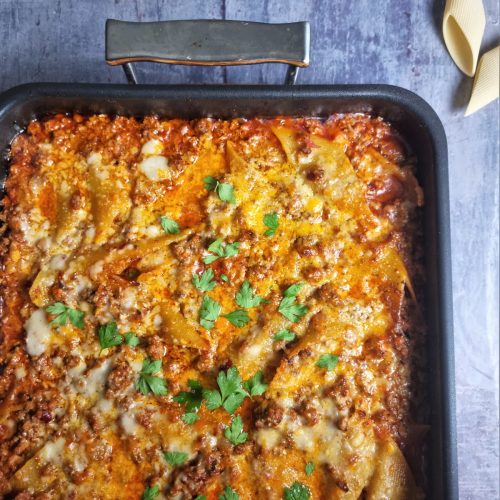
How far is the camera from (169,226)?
3.17m

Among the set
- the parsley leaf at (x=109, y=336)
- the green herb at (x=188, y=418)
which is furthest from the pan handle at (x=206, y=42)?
the green herb at (x=188, y=418)

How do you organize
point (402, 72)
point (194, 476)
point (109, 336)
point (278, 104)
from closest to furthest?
1. point (194, 476)
2. point (109, 336)
3. point (278, 104)
4. point (402, 72)

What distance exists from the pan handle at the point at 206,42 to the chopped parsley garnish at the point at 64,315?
47.9 inches

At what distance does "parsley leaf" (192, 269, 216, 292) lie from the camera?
3.11 metres

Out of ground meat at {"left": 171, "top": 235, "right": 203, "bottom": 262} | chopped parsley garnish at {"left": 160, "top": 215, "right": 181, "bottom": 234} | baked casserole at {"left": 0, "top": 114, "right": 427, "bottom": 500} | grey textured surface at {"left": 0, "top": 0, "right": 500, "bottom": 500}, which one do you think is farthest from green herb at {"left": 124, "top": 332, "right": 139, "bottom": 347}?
grey textured surface at {"left": 0, "top": 0, "right": 500, "bottom": 500}

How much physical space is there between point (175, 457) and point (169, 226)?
1125mm

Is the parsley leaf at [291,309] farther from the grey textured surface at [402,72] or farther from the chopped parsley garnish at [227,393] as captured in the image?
the grey textured surface at [402,72]

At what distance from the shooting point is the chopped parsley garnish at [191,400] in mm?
3035

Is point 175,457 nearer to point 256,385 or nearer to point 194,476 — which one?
point 194,476

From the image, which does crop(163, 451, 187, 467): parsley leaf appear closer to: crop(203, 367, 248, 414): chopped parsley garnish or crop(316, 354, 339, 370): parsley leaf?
crop(203, 367, 248, 414): chopped parsley garnish

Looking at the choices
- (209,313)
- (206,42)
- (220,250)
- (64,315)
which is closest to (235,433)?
(209,313)

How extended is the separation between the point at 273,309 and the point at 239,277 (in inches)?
9.1

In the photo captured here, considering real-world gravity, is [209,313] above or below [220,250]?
below

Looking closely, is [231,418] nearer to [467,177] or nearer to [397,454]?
[397,454]
